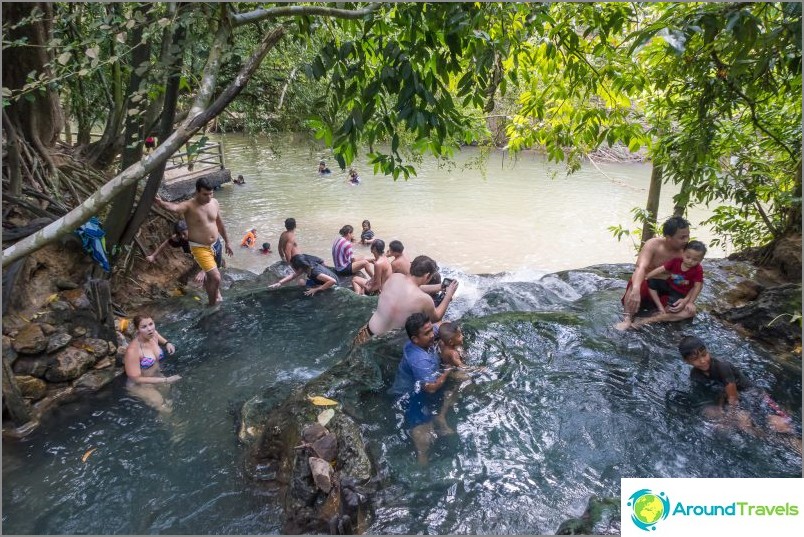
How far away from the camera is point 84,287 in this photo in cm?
591

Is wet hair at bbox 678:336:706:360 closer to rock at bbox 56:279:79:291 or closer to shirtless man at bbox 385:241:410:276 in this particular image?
shirtless man at bbox 385:241:410:276

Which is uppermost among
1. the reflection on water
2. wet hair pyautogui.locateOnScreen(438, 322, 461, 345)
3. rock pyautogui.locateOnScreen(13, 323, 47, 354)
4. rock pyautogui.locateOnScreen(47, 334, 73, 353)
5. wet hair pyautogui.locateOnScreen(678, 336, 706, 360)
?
wet hair pyautogui.locateOnScreen(678, 336, 706, 360)

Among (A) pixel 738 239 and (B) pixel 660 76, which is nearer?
(B) pixel 660 76

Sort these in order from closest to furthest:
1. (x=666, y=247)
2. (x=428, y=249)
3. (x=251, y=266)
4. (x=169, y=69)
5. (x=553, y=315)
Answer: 1. (x=169, y=69)
2. (x=666, y=247)
3. (x=553, y=315)
4. (x=251, y=266)
5. (x=428, y=249)

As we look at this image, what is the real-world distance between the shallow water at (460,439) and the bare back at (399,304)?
0.71ft

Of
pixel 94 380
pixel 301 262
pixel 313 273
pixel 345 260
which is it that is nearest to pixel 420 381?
pixel 94 380

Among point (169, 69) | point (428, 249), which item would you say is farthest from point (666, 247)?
point (428, 249)

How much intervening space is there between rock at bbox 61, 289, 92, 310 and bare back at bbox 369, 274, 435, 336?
10.5 ft

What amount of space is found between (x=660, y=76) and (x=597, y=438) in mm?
3372

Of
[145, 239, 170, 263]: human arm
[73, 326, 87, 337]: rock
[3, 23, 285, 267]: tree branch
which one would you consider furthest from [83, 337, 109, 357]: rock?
[3, 23, 285, 267]: tree branch

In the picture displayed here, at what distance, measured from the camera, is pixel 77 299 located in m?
5.78

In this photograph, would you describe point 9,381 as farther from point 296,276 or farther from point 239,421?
point 296,276

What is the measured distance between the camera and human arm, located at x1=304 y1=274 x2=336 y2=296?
305 inches

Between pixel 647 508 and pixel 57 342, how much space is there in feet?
17.3
